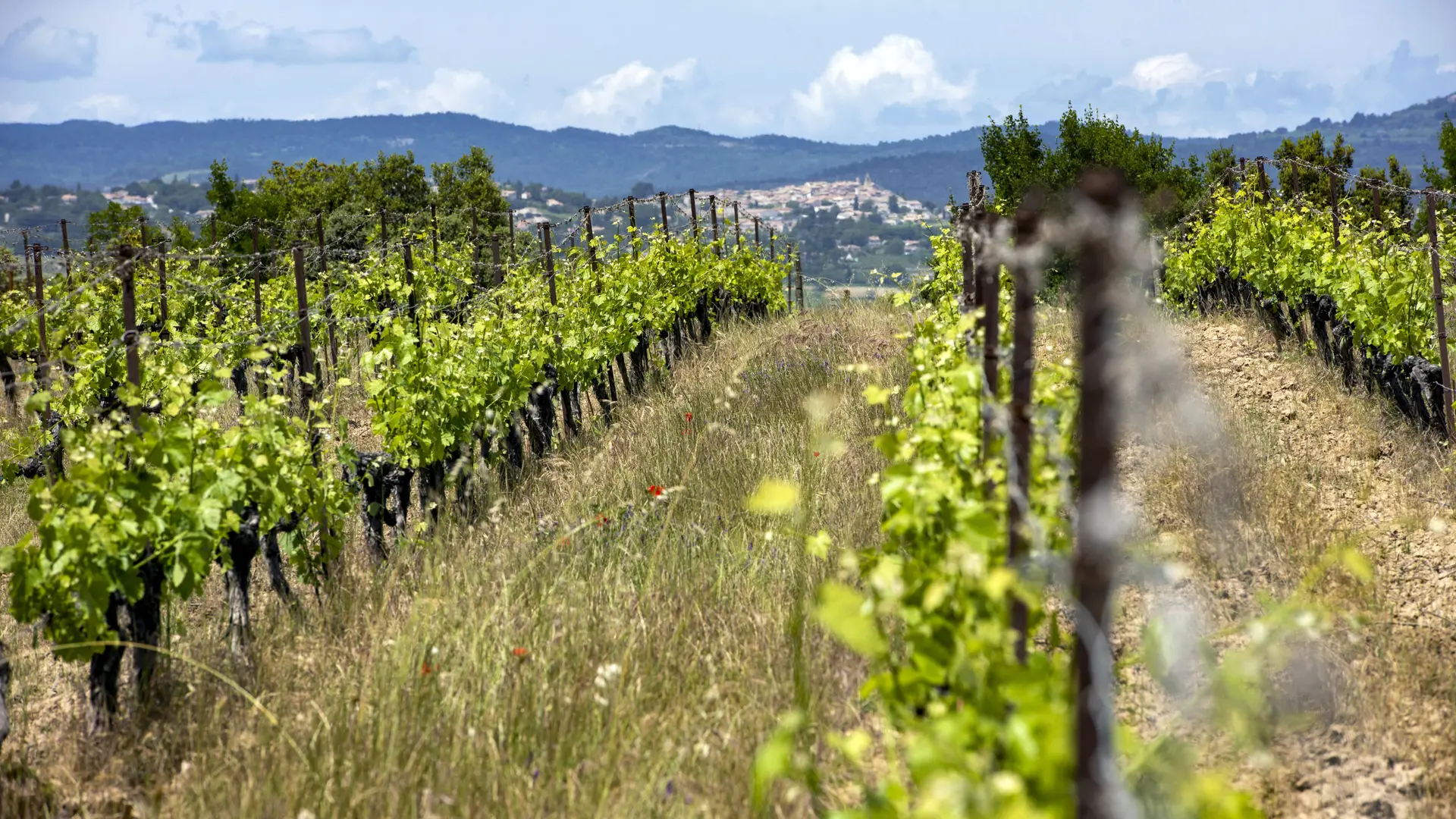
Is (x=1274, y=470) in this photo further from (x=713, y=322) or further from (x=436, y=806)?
(x=713, y=322)

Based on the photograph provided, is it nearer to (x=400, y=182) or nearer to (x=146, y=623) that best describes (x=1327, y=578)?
(x=146, y=623)

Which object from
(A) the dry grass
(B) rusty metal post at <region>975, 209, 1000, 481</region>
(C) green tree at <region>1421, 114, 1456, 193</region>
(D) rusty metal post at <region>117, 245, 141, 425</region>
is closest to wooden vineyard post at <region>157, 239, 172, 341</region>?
(A) the dry grass

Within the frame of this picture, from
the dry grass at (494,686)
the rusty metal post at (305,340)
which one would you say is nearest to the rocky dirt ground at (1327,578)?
the dry grass at (494,686)

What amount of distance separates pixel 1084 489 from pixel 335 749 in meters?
2.44

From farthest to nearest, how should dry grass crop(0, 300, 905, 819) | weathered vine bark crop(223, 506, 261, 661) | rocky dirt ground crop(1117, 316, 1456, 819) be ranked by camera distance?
weathered vine bark crop(223, 506, 261, 661) < rocky dirt ground crop(1117, 316, 1456, 819) < dry grass crop(0, 300, 905, 819)

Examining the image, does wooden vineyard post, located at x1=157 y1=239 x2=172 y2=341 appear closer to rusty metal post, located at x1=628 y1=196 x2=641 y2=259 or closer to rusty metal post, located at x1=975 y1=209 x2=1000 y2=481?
rusty metal post, located at x1=628 y1=196 x2=641 y2=259

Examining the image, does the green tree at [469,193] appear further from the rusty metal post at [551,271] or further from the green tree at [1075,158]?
the rusty metal post at [551,271]

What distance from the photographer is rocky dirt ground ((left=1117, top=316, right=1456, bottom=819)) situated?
3.15 m

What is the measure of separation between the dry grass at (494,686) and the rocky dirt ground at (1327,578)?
1.31 meters

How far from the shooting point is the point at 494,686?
3.27 m

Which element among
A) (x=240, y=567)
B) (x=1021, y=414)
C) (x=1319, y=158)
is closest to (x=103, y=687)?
(x=240, y=567)

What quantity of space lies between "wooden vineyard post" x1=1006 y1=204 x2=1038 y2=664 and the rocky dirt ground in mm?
338

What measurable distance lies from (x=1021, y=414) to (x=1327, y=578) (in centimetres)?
333

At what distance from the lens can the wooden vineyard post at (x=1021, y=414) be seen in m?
1.98
